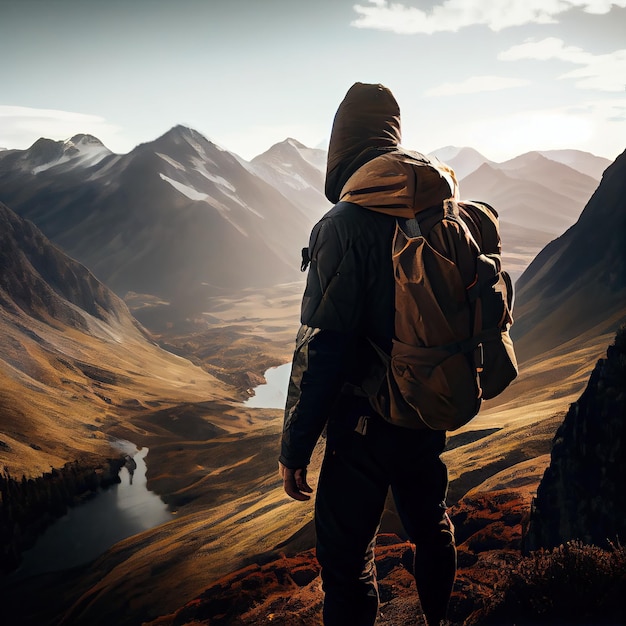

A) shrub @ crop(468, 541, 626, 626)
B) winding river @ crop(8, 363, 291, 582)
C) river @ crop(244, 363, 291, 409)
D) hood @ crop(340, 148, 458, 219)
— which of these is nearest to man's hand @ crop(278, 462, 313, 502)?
hood @ crop(340, 148, 458, 219)

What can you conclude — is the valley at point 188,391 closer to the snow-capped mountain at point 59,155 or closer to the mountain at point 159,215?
the mountain at point 159,215

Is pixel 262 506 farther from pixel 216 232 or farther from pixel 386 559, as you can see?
pixel 216 232

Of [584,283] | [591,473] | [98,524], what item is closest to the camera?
[591,473]

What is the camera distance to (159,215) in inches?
3565

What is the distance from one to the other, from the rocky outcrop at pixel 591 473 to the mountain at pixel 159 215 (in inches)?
2983

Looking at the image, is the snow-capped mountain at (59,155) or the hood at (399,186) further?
the snow-capped mountain at (59,155)

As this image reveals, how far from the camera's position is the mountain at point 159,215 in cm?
8538

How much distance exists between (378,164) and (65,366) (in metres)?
25.5

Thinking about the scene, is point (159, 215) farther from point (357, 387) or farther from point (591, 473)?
point (357, 387)

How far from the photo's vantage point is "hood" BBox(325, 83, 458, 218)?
7.43 feet

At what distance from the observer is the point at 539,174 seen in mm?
174250

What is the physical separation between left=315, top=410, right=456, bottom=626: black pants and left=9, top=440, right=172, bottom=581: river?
29.6ft

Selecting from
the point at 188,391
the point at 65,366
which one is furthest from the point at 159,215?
the point at 65,366

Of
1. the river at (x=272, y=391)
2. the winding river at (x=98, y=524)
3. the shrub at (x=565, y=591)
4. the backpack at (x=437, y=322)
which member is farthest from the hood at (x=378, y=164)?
the river at (x=272, y=391)
